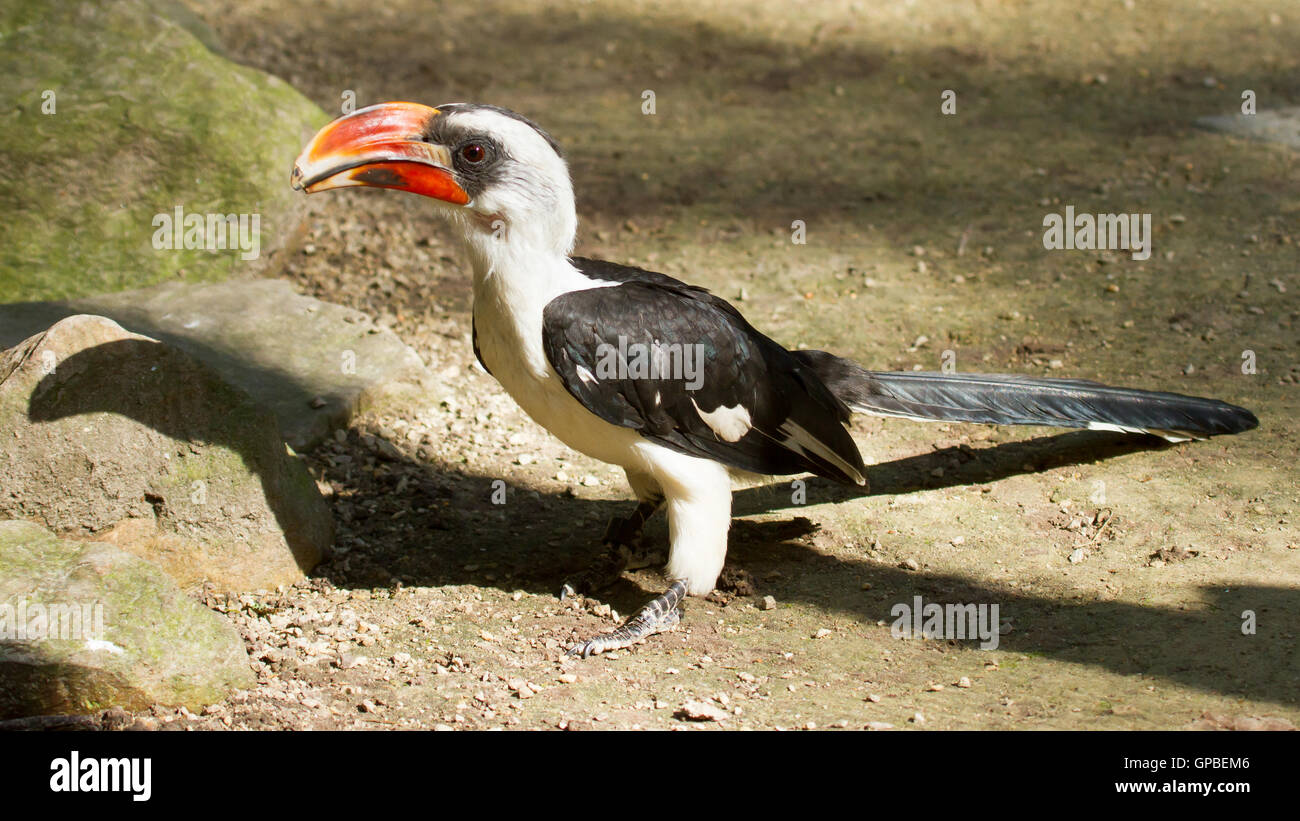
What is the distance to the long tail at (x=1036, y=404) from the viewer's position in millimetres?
4742

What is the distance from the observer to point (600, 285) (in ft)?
14.0

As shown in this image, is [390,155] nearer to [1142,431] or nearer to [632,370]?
[632,370]

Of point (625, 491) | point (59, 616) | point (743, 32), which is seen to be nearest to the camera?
point (59, 616)

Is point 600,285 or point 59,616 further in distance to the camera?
point 600,285

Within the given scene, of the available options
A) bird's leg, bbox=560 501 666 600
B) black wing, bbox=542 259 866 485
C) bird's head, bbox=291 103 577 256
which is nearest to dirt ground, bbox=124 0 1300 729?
bird's leg, bbox=560 501 666 600

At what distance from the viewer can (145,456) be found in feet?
13.6

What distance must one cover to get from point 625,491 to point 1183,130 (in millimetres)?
5665

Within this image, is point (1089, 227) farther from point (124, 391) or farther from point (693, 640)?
point (124, 391)

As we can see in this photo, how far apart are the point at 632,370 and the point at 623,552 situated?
0.95 meters

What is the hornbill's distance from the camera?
13.1 feet

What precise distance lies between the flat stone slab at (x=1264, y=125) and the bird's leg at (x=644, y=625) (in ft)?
20.9

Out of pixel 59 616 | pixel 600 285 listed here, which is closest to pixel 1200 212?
pixel 600 285

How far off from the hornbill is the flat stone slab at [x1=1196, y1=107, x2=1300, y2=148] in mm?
4489

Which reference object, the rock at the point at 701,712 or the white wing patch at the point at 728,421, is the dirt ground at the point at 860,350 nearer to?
the rock at the point at 701,712
